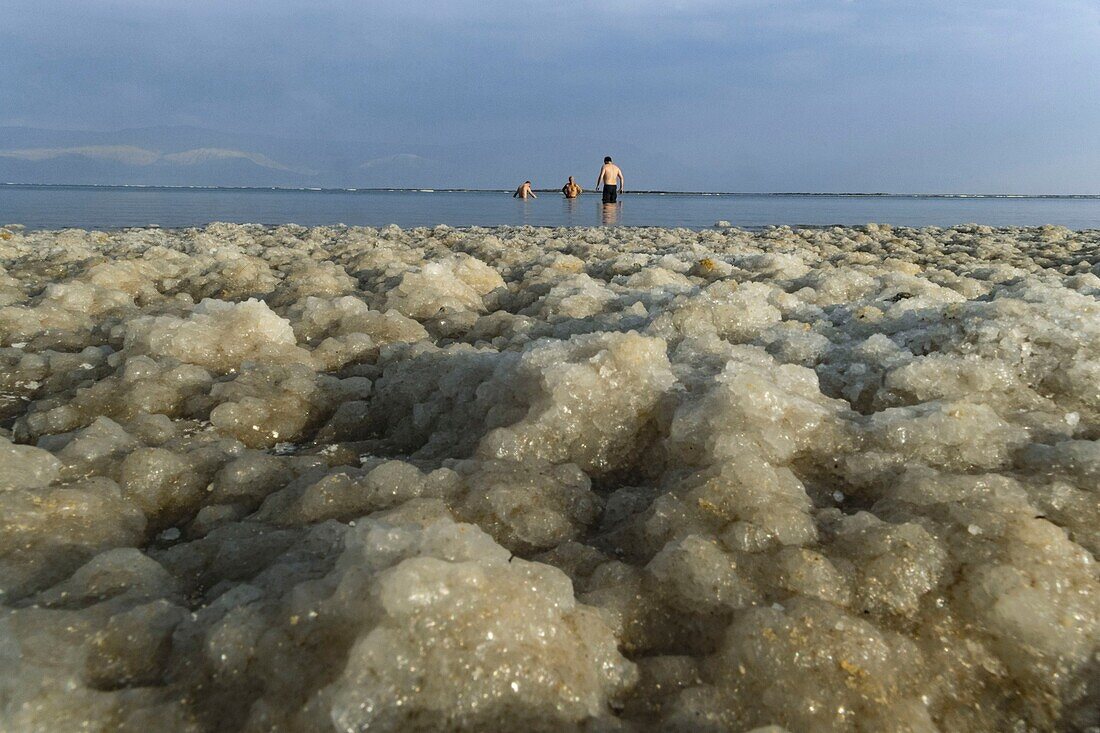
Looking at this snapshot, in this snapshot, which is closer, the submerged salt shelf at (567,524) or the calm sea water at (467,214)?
the submerged salt shelf at (567,524)

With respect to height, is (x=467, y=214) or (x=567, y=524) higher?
(x=467, y=214)

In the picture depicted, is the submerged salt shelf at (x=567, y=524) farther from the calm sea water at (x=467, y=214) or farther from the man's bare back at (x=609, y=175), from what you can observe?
the man's bare back at (x=609, y=175)

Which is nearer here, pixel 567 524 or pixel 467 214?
pixel 567 524

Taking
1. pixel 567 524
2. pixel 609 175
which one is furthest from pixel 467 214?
pixel 567 524

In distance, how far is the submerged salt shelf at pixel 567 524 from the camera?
5.04ft

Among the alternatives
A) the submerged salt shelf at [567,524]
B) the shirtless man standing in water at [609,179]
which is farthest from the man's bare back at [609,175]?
the submerged salt shelf at [567,524]

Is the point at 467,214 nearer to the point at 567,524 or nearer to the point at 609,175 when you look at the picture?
the point at 609,175

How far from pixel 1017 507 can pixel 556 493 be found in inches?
57.8

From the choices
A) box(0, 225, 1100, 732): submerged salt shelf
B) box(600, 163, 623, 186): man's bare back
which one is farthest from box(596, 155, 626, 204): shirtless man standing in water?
box(0, 225, 1100, 732): submerged salt shelf

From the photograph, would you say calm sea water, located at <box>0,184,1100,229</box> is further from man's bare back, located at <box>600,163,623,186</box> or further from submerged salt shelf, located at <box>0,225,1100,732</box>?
submerged salt shelf, located at <box>0,225,1100,732</box>

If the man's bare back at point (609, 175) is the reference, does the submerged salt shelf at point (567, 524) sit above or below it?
below

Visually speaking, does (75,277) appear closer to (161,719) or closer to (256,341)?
(256,341)

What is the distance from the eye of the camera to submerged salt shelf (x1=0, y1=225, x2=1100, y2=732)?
1536mm

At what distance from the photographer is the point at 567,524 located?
7.67 ft
